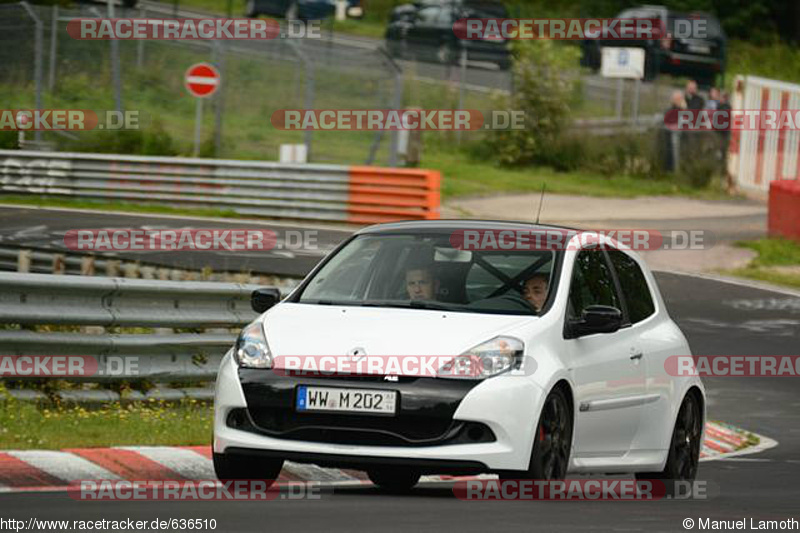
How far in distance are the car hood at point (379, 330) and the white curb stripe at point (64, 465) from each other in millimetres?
1107

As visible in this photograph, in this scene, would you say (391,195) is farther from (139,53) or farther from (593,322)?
(593,322)

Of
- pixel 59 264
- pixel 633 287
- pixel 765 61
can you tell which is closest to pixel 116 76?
pixel 59 264

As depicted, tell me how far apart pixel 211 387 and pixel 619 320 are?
14.1 feet

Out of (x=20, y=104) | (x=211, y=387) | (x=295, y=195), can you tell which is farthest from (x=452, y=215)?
(x=211, y=387)

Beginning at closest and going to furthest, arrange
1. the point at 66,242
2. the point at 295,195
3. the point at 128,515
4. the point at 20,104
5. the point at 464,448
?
1. the point at 128,515
2. the point at 464,448
3. the point at 66,242
4. the point at 295,195
5. the point at 20,104

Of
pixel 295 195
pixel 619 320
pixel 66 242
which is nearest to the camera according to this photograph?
pixel 619 320

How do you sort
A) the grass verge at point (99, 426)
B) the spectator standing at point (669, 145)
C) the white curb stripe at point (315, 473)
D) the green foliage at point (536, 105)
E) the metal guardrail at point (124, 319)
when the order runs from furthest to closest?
the green foliage at point (536, 105) < the spectator standing at point (669, 145) < the metal guardrail at point (124, 319) < the grass verge at point (99, 426) < the white curb stripe at point (315, 473)

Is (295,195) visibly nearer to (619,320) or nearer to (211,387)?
(211,387)

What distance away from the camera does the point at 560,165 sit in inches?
1505

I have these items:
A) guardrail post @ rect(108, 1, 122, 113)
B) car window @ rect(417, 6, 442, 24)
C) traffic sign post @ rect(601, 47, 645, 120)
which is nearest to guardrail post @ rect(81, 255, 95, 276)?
guardrail post @ rect(108, 1, 122, 113)

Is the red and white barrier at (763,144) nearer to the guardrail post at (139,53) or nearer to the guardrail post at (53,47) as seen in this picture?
the guardrail post at (139,53)

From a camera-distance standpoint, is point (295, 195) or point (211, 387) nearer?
point (211, 387)

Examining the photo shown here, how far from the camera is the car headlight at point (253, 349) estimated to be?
9.07 m

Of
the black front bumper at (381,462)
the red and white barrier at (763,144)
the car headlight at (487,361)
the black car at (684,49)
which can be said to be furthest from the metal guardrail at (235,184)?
the black car at (684,49)
